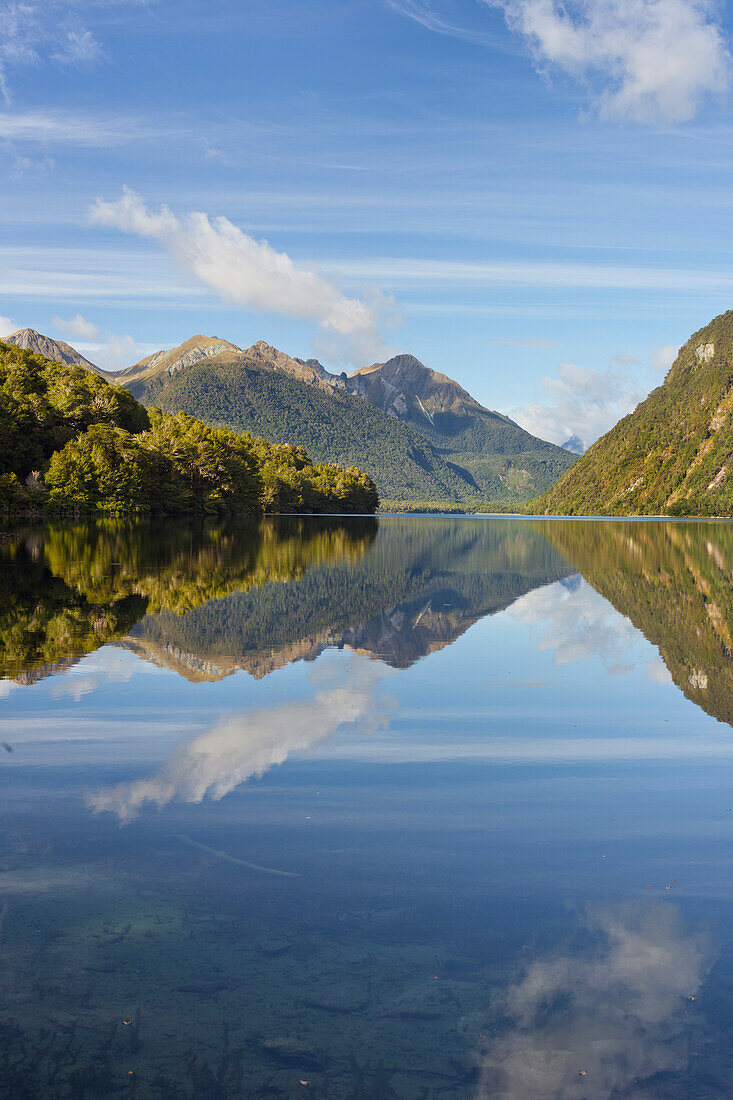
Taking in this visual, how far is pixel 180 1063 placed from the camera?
4.79 metres

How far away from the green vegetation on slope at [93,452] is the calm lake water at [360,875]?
247 feet

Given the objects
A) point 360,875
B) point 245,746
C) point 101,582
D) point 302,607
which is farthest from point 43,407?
point 360,875

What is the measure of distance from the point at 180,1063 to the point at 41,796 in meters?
4.73

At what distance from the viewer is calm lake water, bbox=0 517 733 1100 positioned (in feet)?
16.1

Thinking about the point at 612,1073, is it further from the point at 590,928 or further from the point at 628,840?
the point at 628,840

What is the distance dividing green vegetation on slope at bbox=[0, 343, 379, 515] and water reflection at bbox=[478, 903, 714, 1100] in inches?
3256

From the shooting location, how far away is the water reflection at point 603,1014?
4.77 m

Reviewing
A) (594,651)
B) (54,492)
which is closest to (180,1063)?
(594,651)

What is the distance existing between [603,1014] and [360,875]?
7.56 feet

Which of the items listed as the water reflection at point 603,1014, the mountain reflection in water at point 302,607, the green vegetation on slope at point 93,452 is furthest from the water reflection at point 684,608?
the green vegetation on slope at point 93,452

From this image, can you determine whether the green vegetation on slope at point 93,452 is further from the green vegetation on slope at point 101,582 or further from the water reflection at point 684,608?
the water reflection at point 684,608

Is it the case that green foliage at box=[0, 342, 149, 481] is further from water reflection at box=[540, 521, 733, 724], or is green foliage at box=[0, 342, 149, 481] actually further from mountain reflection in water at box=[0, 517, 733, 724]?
water reflection at box=[540, 521, 733, 724]

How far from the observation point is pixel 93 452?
326ft

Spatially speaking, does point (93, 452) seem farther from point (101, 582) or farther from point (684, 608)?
point (684, 608)
